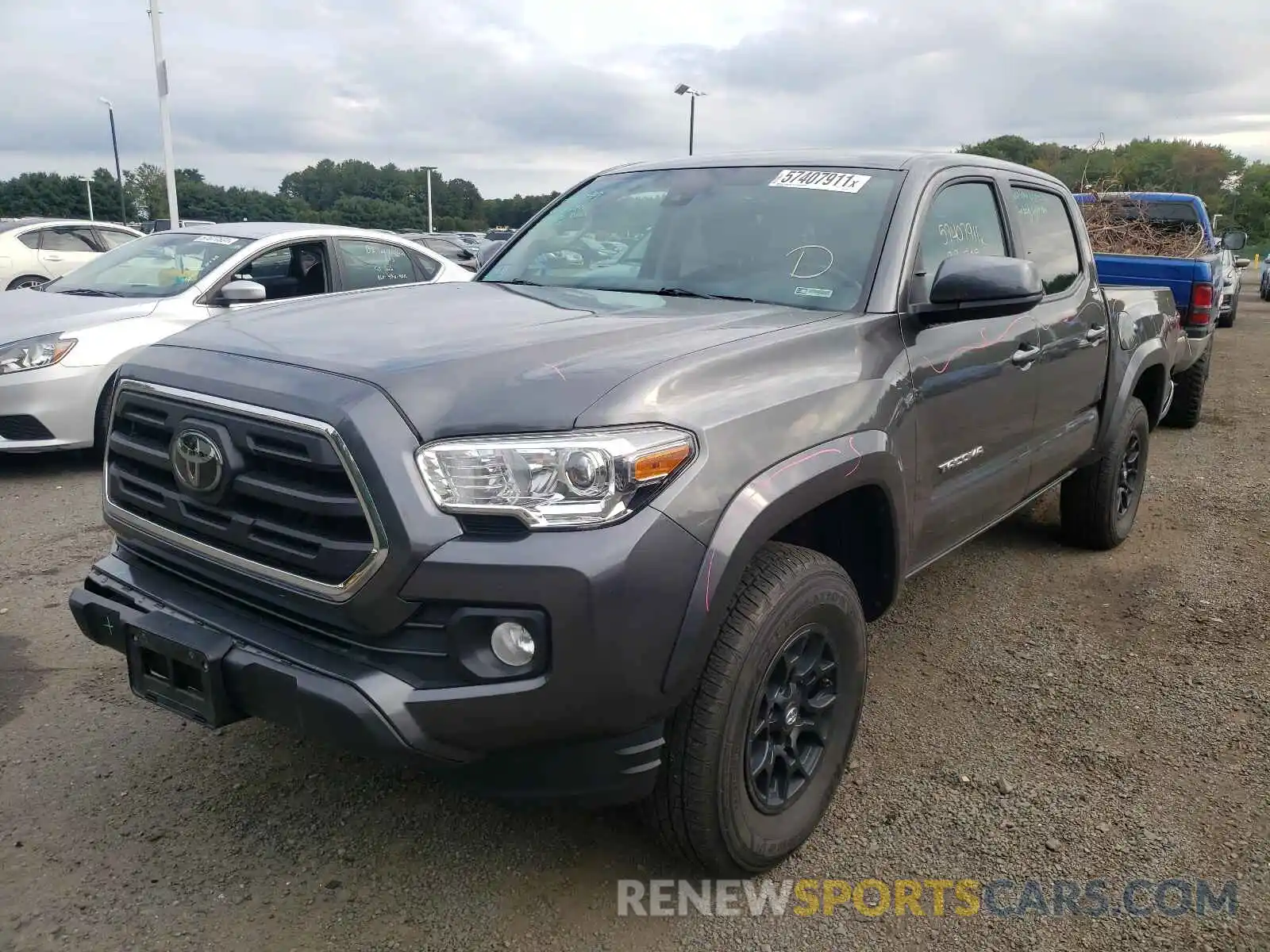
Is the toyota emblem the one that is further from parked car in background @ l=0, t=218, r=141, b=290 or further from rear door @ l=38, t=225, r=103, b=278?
rear door @ l=38, t=225, r=103, b=278

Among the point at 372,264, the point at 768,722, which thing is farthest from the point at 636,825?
the point at 372,264

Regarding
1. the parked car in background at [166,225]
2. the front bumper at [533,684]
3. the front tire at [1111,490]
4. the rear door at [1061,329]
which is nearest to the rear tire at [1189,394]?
the front tire at [1111,490]

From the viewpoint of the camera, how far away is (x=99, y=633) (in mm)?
2516

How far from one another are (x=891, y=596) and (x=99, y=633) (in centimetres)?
212

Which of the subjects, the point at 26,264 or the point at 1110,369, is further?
the point at 26,264

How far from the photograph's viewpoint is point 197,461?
88.7 inches

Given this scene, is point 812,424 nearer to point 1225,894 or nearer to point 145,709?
point 1225,894

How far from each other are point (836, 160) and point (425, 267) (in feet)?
15.8

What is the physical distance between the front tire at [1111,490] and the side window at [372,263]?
455cm

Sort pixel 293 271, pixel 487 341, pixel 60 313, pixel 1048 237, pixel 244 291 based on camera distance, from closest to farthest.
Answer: pixel 487 341
pixel 1048 237
pixel 244 291
pixel 60 313
pixel 293 271

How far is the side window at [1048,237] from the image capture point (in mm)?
4020

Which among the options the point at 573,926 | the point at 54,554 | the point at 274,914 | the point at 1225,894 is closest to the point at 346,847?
the point at 274,914

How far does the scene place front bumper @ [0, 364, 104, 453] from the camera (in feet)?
18.9

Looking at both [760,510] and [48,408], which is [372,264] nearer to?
[48,408]
